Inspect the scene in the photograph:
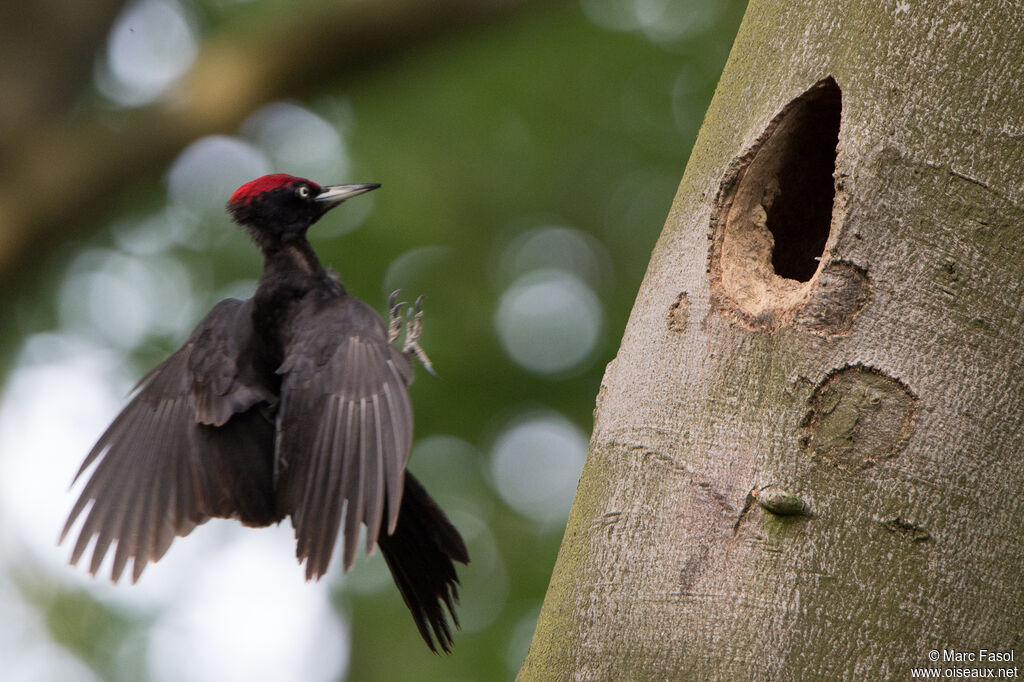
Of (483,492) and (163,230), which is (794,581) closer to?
(483,492)

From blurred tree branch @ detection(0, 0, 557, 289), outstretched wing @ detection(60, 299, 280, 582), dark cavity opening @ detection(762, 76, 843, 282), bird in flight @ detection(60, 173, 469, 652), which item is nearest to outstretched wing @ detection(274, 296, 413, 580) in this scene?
bird in flight @ detection(60, 173, 469, 652)

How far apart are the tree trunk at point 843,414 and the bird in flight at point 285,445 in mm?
1116

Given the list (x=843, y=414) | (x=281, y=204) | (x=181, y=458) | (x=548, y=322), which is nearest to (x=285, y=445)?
(x=181, y=458)

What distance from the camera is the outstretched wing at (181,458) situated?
12.0 feet

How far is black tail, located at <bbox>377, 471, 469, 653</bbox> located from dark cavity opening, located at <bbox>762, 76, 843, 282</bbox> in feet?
5.02

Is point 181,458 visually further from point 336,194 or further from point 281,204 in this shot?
point 336,194

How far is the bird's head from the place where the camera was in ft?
14.4

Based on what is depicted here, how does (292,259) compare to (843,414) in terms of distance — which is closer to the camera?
(843,414)

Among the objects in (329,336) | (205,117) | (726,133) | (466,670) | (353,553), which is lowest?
(466,670)

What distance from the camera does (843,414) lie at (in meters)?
1.90

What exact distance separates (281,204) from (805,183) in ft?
8.20

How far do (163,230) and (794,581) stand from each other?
21.1 feet

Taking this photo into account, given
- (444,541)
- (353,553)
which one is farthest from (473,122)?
(353,553)

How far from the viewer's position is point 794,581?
1799 millimetres
